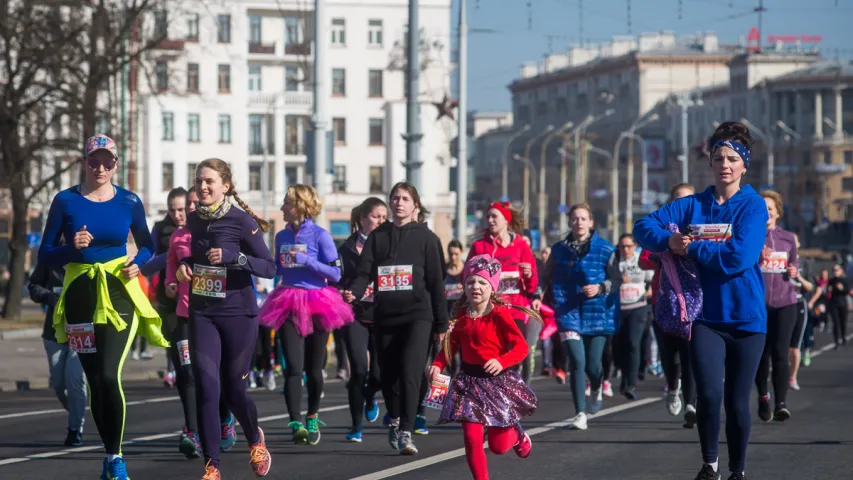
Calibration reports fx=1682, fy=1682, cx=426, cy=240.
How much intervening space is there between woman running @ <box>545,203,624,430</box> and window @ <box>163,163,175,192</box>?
7654 centimetres

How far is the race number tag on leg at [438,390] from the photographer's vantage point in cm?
961

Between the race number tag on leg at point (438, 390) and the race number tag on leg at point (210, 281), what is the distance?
138cm

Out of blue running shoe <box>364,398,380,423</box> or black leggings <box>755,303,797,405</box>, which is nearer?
blue running shoe <box>364,398,380,423</box>

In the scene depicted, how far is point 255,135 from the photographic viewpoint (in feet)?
309

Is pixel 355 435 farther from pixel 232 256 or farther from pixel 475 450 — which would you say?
pixel 475 450

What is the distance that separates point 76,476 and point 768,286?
6292 millimetres

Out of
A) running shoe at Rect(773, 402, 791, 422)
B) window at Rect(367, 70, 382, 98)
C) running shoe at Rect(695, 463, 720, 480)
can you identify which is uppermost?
window at Rect(367, 70, 382, 98)

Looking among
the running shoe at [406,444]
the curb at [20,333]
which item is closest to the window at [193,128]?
the curb at [20,333]

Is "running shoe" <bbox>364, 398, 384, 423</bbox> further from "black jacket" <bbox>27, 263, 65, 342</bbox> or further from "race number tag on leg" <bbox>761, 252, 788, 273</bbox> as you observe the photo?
"race number tag on leg" <bbox>761, 252, 788, 273</bbox>

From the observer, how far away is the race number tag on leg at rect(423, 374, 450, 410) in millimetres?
9609

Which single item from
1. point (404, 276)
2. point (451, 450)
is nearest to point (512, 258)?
point (404, 276)

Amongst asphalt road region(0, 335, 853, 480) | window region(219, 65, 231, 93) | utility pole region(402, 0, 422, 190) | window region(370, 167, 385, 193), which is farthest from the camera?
window region(370, 167, 385, 193)

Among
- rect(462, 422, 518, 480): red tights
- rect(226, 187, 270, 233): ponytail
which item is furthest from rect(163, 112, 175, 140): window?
rect(462, 422, 518, 480): red tights

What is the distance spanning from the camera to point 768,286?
552 inches
